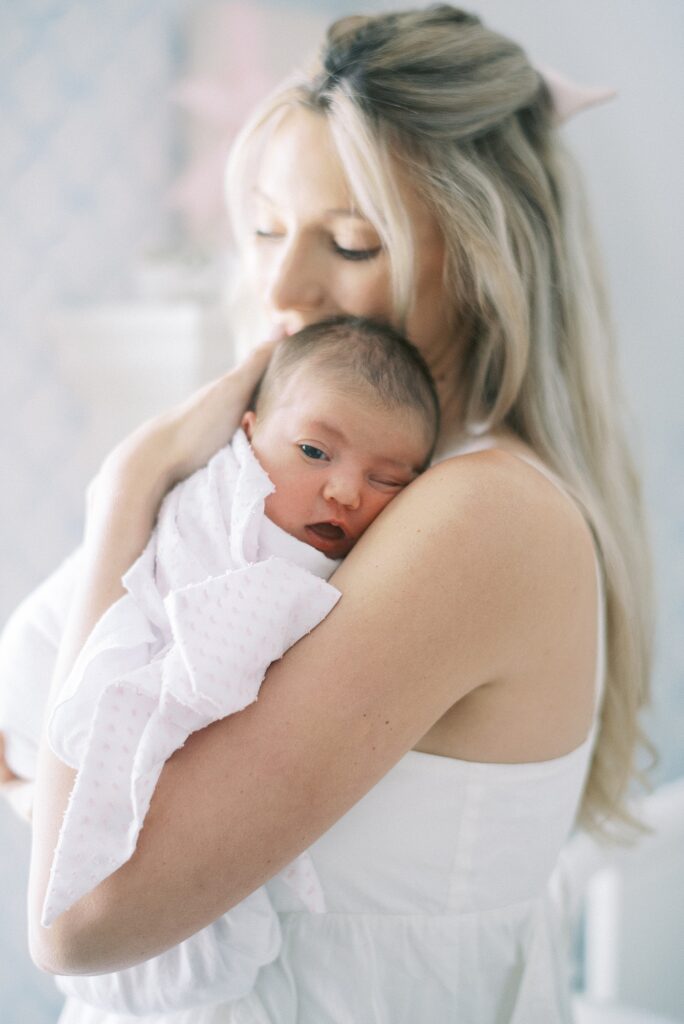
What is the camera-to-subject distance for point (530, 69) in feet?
4.30

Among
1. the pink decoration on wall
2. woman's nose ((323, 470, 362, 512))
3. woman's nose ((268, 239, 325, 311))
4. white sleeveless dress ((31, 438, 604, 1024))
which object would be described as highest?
the pink decoration on wall

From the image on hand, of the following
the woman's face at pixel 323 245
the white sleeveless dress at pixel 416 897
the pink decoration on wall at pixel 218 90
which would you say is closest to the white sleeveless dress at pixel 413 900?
the white sleeveless dress at pixel 416 897

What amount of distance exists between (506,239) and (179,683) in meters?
0.79

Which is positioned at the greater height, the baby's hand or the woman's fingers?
the woman's fingers

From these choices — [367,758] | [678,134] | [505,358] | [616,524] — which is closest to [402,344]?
[505,358]

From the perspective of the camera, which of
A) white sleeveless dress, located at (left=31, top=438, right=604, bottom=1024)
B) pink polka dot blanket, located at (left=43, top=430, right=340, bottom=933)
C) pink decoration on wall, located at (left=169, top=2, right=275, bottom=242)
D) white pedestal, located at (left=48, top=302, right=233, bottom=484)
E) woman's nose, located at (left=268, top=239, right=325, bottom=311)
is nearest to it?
pink polka dot blanket, located at (left=43, top=430, right=340, bottom=933)

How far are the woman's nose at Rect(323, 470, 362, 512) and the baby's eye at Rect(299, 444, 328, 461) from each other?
0.11ft

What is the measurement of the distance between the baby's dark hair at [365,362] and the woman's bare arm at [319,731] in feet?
0.76

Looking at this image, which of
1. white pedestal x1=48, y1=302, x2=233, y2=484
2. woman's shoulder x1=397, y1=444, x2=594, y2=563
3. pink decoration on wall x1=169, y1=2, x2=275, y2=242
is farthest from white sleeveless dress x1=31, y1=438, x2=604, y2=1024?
pink decoration on wall x1=169, y1=2, x2=275, y2=242

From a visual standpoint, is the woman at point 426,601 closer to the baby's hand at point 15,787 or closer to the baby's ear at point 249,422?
the baby's ear at point 249,422

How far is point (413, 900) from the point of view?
41.4 inches

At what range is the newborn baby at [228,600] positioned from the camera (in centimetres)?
78

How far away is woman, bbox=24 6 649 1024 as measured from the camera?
80cm

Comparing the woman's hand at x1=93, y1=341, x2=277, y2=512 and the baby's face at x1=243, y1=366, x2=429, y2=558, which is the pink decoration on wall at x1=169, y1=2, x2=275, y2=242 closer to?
the woman's hand at x1=93, y1=341, x2=277, y2=512
